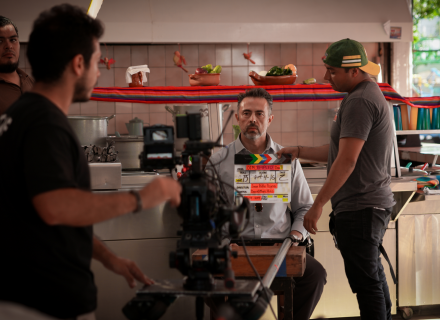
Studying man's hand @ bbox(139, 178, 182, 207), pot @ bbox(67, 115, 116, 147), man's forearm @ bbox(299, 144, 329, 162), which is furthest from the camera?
pot @ bbox(67, 115, 116, 147)

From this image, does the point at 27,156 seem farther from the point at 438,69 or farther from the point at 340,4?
the point at 438,69

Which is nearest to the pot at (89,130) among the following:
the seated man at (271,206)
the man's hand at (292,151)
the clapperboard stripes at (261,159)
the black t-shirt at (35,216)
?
the seated man at (271,206)

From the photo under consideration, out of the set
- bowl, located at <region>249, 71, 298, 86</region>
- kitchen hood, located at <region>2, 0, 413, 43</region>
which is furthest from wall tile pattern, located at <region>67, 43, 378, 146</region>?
bowl, located at <region>249, 71, 298, 86</region>

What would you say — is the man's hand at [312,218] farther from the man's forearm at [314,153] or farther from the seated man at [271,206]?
the man's forearm at [314,153]

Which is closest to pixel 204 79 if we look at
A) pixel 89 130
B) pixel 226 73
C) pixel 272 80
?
pixel 272 80

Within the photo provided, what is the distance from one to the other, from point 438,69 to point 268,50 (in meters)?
3.39

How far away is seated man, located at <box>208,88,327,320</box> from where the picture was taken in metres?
2.37

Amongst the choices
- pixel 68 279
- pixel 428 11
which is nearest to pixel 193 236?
pixel 68 279

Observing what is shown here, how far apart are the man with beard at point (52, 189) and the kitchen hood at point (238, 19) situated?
3.27 m

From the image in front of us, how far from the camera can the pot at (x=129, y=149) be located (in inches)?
112

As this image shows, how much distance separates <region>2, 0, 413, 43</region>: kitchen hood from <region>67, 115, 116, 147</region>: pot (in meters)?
1.71

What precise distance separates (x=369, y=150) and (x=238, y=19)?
8.86 feet

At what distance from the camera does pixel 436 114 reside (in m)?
3.30

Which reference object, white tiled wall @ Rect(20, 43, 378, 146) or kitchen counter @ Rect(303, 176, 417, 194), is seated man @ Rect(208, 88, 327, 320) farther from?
white tiled wall @ Rect(20, 43, 378, 146)
